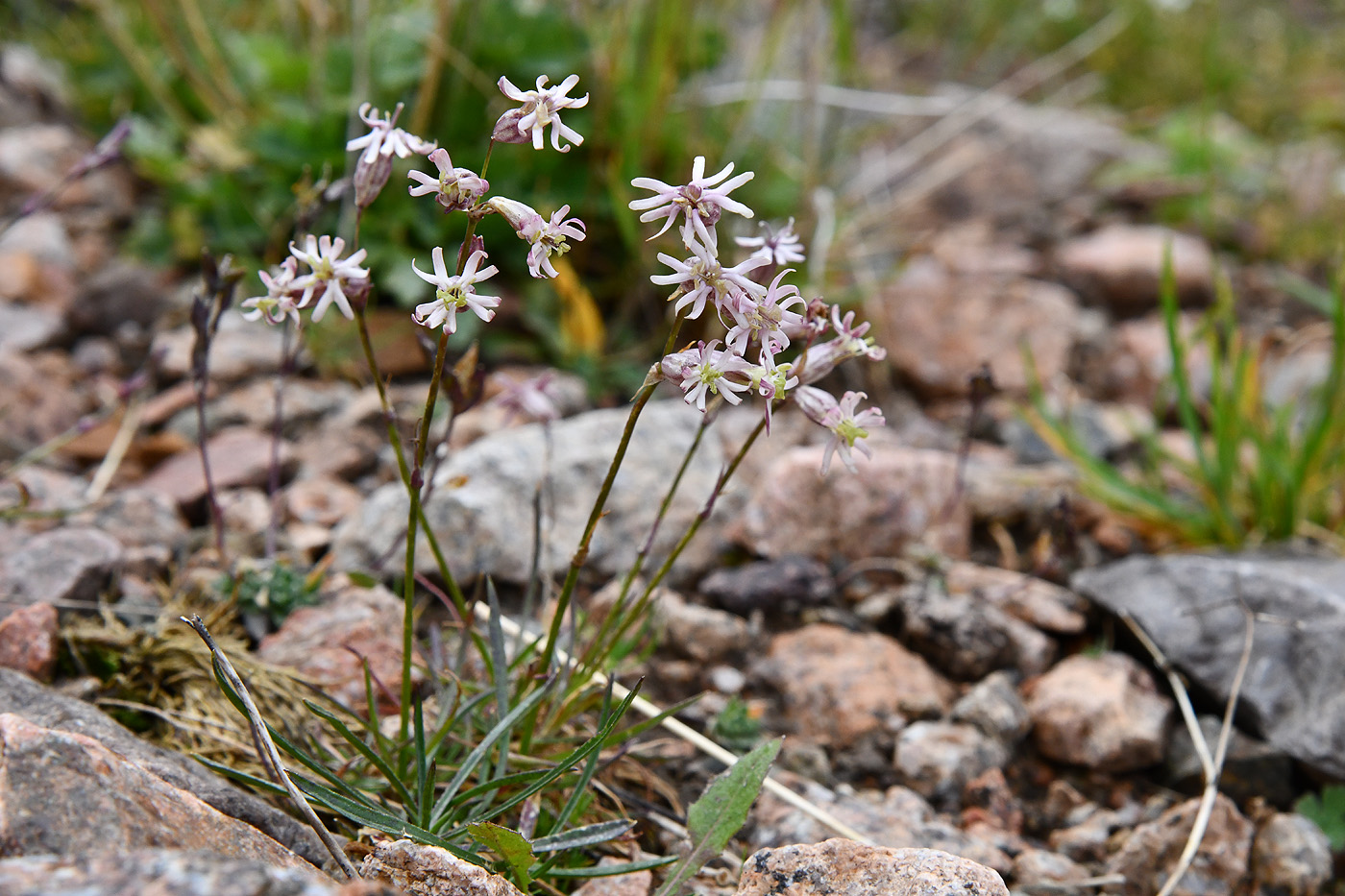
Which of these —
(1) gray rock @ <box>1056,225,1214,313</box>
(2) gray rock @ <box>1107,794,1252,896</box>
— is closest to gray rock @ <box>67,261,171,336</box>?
(2) gray rock @ <box>1107,794,1252,896</box>

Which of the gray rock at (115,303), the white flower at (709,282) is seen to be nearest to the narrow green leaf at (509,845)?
the white flower at (709,282)

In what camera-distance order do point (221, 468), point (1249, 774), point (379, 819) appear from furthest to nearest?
point (221, 468)
point (1249, 774)
point (379, 819)

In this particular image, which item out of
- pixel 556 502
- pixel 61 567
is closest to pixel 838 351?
pixel 556 502

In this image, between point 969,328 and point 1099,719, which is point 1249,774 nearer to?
point 1099,719

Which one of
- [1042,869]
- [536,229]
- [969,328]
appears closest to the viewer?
[536,229]

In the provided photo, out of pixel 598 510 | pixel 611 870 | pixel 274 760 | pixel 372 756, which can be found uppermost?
pixel 598 510

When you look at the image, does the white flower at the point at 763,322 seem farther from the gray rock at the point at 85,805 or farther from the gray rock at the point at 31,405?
the gray rock at the point at 31,405
